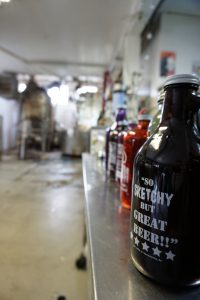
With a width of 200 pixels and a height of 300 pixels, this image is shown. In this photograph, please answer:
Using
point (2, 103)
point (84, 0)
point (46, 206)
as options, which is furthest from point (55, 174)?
point (2, 103)

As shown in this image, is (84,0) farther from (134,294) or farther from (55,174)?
(134,294)

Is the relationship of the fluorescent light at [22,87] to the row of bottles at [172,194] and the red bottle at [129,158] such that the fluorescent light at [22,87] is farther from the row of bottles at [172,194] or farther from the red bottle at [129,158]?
the row of bottles at [172,194]

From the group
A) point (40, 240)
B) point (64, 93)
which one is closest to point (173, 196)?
point (40, 240)

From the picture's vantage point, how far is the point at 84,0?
2980 millimetres

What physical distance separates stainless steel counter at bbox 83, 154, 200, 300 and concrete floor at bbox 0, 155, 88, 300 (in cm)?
98

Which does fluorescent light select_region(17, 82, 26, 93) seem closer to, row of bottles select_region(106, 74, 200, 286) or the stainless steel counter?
the stainless steel counter

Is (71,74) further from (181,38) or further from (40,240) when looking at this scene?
(40,240)

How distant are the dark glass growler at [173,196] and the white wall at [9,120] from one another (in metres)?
7.64

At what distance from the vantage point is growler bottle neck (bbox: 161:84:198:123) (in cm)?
35

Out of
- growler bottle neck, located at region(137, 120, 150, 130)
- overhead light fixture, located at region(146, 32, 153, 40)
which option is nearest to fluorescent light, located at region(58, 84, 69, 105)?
overhead light fixture, located at region(146, 32, 153, 40)

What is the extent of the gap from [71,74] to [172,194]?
742cm

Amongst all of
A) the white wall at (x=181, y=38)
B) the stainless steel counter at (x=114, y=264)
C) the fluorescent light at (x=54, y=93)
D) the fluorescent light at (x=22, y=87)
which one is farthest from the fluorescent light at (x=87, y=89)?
the stainless steel counter at (x=114, y=264)

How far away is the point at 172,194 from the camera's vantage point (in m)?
0.32

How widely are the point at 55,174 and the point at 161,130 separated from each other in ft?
15.0
